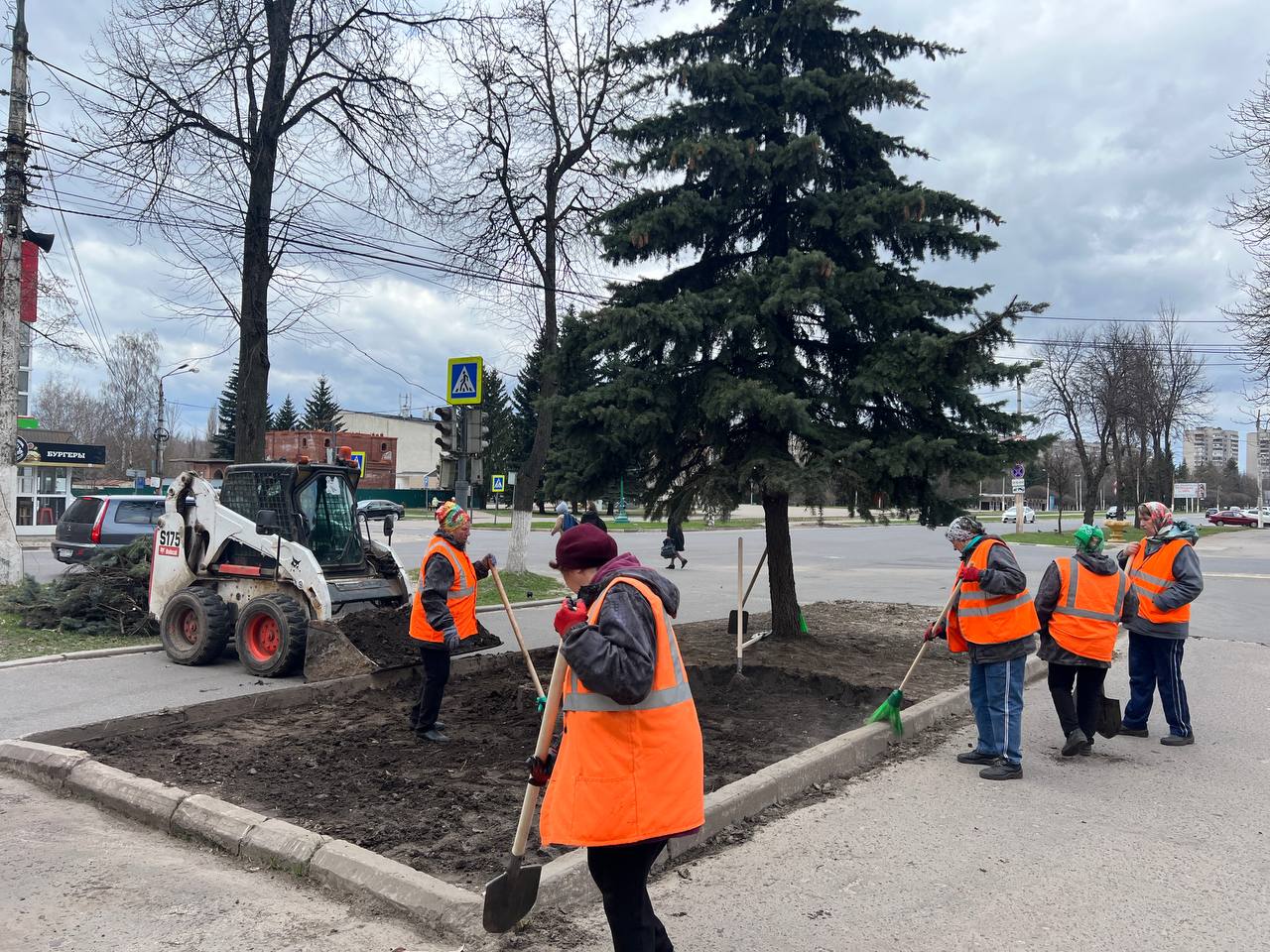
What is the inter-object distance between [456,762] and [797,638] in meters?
5.62

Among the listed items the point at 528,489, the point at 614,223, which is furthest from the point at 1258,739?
the point at 528,489

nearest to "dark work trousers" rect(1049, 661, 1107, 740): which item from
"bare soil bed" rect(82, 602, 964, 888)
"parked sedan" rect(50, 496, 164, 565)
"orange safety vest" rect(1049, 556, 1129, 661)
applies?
"orange safety vest" rect(1049, 556, 1129, 661)

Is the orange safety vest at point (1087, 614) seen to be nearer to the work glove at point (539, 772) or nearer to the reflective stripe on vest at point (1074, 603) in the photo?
the reflective stripe on vest at point (1074, 603)

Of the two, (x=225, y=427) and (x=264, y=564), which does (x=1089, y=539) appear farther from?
(x=225, y=427)

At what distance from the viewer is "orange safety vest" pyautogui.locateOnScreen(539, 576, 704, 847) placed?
2.89m

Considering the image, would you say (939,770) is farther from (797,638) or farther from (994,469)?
(797,638)

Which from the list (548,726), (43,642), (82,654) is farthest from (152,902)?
(43,642)

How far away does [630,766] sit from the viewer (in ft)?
9.59

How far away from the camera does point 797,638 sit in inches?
423

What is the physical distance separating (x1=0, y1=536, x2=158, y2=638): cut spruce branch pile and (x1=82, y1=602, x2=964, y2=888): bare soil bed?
17.4ft

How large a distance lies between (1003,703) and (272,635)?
684cm

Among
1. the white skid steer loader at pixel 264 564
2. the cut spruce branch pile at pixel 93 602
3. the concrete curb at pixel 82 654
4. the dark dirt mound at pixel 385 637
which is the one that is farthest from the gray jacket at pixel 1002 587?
the cut spruce branch pile at pixel 93 602

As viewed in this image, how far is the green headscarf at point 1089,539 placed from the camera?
6441 mm

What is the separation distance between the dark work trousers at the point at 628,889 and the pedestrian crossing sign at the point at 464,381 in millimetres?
9591
